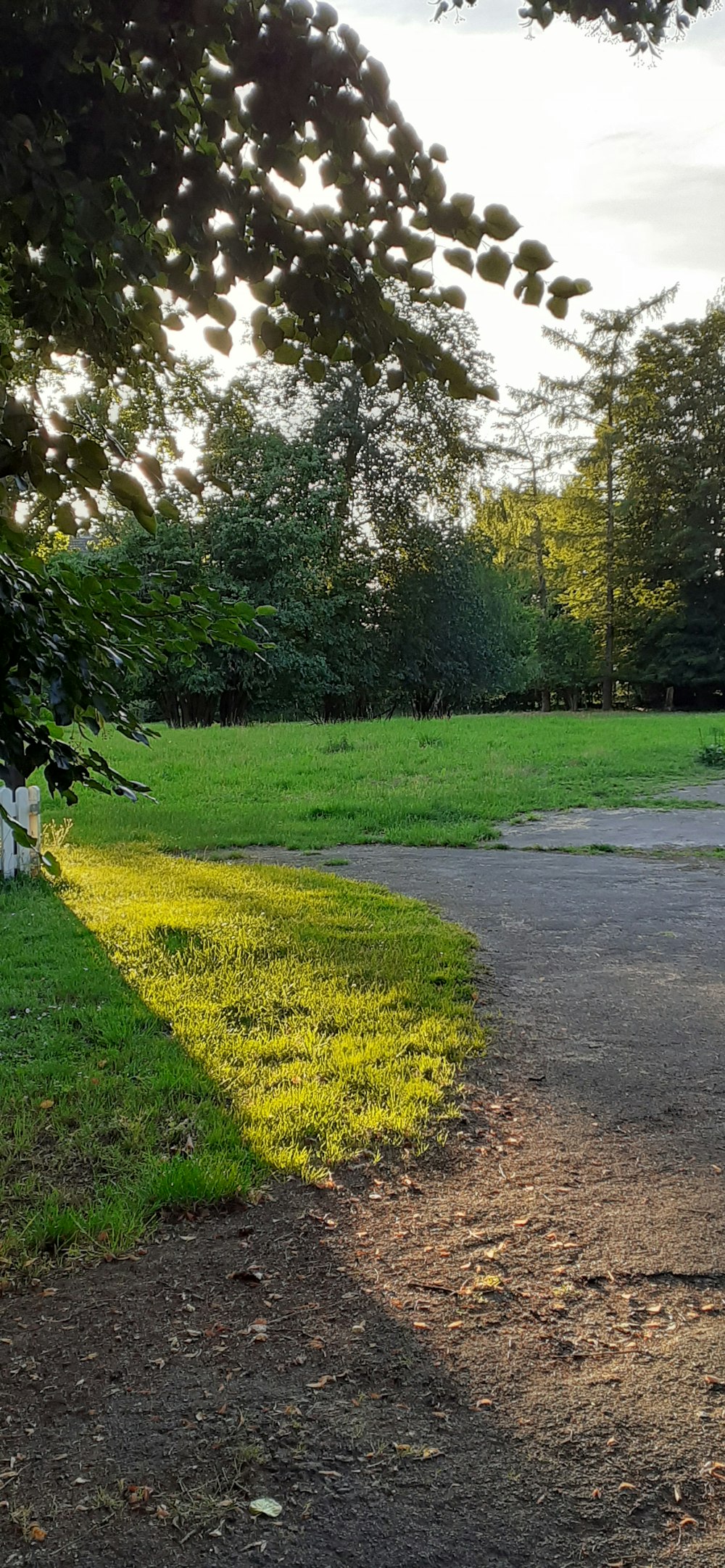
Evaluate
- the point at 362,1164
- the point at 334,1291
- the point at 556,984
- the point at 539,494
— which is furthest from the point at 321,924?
the point at 539,494

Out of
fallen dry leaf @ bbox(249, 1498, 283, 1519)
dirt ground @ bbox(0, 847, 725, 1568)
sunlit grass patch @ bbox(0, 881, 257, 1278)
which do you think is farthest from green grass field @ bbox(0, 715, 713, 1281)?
fallen dry leaf @ bbox(249, 1498, 283, 1519)

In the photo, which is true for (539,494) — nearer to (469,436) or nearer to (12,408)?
(469,436)

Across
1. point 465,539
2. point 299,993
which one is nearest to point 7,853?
point 299,993

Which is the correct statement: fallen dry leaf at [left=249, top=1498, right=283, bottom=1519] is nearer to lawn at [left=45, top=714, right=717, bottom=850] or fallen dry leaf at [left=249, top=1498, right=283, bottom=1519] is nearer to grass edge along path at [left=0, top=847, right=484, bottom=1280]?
grass edge along path at [left=0, top=847, right=484, bottom=1280]

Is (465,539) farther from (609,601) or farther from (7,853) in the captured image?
(7,853)

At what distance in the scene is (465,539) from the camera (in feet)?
119

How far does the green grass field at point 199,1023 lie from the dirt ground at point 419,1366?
0.26m

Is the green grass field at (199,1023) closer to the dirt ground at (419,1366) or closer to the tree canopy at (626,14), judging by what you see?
the dirt ground at (419,1366)

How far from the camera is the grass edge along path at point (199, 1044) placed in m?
3.45

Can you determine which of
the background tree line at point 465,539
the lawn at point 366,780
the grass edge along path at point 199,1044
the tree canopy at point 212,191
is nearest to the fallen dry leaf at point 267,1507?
the grass edge along path at point 199,1044

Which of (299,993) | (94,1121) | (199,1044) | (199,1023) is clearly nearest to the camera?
(94,1121)

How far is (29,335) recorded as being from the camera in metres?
3.03

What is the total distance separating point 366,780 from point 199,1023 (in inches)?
379

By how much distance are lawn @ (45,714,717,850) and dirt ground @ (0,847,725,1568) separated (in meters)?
5.26
